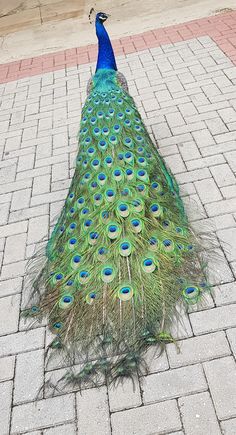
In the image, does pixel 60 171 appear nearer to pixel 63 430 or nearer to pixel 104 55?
pixel 104 55

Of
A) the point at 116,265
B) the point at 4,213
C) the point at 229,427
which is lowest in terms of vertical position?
the point at 229,427

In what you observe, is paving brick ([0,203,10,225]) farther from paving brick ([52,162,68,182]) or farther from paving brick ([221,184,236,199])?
paving brick ([221,184,236,199])

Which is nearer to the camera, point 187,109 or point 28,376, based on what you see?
point 28,376

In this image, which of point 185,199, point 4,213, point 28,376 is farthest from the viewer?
point 4,213

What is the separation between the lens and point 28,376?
2.69 metres

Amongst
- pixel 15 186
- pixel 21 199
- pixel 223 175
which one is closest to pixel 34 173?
pixel 15 186

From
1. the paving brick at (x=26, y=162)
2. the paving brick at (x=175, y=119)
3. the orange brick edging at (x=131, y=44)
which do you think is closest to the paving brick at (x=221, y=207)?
the paving brick at (x=175, y=119)

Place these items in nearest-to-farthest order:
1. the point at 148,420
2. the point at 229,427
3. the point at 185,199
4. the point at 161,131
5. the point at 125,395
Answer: the point at 229,427
the point at 148,420
the point at 125,395
the point at 185,199
the point at 161,131

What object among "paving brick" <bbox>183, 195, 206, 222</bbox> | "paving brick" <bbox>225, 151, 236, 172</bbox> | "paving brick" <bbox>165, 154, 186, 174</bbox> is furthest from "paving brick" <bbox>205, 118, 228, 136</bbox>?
"paving brick" <bbox>183, 195, 206, 222</bbox>

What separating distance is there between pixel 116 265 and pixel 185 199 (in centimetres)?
147

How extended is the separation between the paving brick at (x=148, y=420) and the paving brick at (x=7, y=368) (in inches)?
31.0

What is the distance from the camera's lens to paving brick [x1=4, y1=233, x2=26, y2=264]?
11.9 ft

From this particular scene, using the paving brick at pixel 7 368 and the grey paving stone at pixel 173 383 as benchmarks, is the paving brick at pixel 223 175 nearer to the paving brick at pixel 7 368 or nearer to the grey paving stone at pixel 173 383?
the grey paving stone at pixel 173 383

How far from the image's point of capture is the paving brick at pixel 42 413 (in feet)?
8.02
